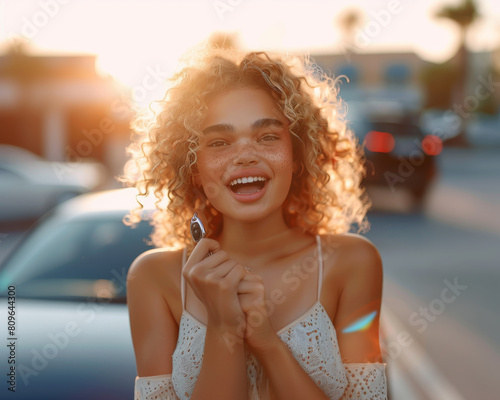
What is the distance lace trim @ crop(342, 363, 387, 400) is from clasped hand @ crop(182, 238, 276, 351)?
34cm

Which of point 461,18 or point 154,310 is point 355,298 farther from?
point 461,18

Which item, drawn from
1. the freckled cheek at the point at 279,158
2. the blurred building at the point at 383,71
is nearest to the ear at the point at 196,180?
the freckled cheek at the point at 279,158

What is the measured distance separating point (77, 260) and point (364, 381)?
1.89 metres

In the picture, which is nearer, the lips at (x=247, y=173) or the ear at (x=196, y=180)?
the lips at (x=247, y=173)

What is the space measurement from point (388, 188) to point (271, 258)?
456 inches

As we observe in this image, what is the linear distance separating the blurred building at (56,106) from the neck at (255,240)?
23088 mm

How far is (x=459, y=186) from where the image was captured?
59.0ft

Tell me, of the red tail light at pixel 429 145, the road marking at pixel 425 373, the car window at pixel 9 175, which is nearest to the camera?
the road marking at pixel 425 373

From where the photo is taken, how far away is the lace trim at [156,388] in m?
2.01

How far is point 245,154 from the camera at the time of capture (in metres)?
1.94

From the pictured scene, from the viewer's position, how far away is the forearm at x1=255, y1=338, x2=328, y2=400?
1841mm

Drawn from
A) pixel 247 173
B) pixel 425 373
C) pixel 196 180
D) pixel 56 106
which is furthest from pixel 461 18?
pixel 247 173

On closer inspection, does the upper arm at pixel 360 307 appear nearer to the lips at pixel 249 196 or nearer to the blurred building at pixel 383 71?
the lips at pixel 249 196

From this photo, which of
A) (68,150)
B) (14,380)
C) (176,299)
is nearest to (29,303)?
(14,380)
